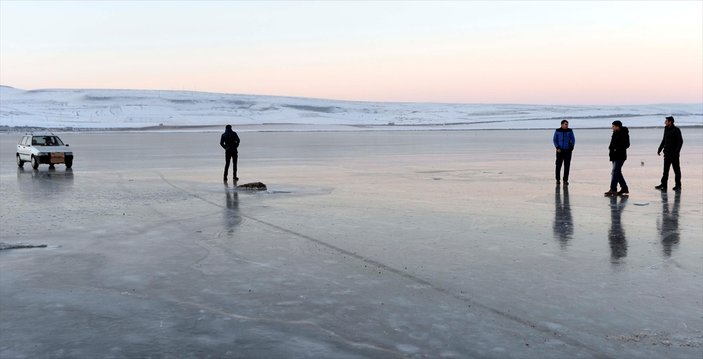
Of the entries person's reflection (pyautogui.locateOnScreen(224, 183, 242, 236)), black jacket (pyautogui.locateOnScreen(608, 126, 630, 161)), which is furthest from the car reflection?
black jacket (pyautogui.locateOnScreen(608, 126, 630, 161))

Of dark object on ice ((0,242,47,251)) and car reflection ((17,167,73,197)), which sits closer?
dark object on ice ((0,242,47,251))

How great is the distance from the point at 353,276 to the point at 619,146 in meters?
10.7

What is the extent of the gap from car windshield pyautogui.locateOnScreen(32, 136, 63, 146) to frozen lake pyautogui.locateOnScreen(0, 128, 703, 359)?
12.0m

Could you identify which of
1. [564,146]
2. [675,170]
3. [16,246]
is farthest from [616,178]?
[16,246]

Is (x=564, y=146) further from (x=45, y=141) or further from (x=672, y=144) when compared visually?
(x=45, y=141)

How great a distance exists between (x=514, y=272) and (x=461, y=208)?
5.66m

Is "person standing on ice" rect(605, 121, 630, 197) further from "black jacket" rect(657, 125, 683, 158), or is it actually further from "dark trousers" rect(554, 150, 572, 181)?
"dark trousers" rect(554, 150, 572, 181)

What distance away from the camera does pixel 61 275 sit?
769 centimetres

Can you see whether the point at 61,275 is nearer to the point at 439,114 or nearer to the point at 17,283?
the point at 17,283

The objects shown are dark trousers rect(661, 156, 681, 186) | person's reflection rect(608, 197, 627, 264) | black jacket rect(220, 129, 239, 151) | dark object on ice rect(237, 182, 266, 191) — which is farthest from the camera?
black jacket rect(220, 129, 239, 151)

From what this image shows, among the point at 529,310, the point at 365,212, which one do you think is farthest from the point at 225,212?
the point at 529,310

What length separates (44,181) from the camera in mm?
20125

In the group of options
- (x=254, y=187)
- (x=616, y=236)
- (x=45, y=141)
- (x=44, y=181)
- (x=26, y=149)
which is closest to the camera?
(x=616, y=236)

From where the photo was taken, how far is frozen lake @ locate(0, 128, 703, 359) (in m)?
5.42
